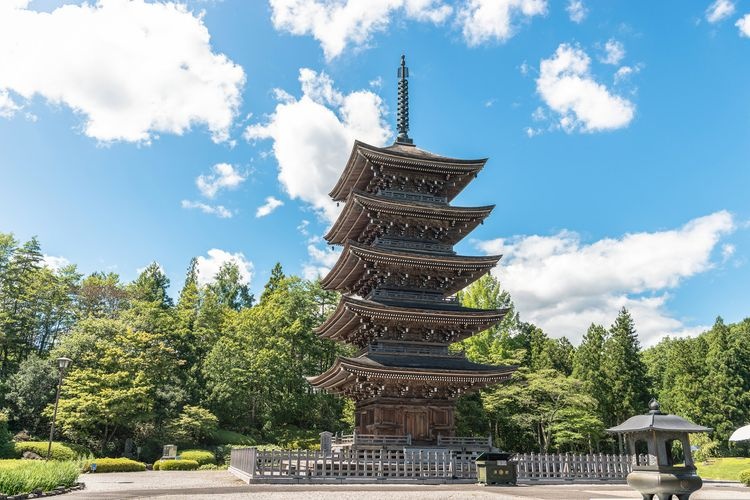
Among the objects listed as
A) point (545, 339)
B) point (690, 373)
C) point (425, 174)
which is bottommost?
point (690, 373)

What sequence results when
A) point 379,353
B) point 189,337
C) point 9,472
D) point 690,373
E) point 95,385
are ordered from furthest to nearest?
point 189,337
point 690,373
point 95,385
point 379,353
point 9,472

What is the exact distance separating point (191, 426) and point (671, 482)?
4248 centimetres

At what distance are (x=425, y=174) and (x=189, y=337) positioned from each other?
1499 inches

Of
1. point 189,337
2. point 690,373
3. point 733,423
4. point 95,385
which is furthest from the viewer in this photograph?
point 189,337

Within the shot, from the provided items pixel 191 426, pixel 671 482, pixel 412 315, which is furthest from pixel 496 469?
pixel 191 426

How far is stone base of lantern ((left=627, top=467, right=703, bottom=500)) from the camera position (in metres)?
13.2

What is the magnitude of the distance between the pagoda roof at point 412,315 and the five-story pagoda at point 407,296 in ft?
0.18

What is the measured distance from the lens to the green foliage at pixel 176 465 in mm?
39344

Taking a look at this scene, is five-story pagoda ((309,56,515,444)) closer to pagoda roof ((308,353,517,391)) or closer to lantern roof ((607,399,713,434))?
pagoda roof ((308,353,517,391))

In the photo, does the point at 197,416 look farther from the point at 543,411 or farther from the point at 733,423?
the point at 733,423

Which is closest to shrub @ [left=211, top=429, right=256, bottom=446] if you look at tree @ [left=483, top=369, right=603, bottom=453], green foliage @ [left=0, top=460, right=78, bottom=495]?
tree @ [left=483, top=369, right=603, bottom=453]

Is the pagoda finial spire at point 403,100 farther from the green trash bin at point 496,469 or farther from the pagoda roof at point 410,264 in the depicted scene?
the green trash bin at point 496,469

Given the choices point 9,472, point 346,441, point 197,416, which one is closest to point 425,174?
point 346,441

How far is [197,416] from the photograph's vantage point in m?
48.5
